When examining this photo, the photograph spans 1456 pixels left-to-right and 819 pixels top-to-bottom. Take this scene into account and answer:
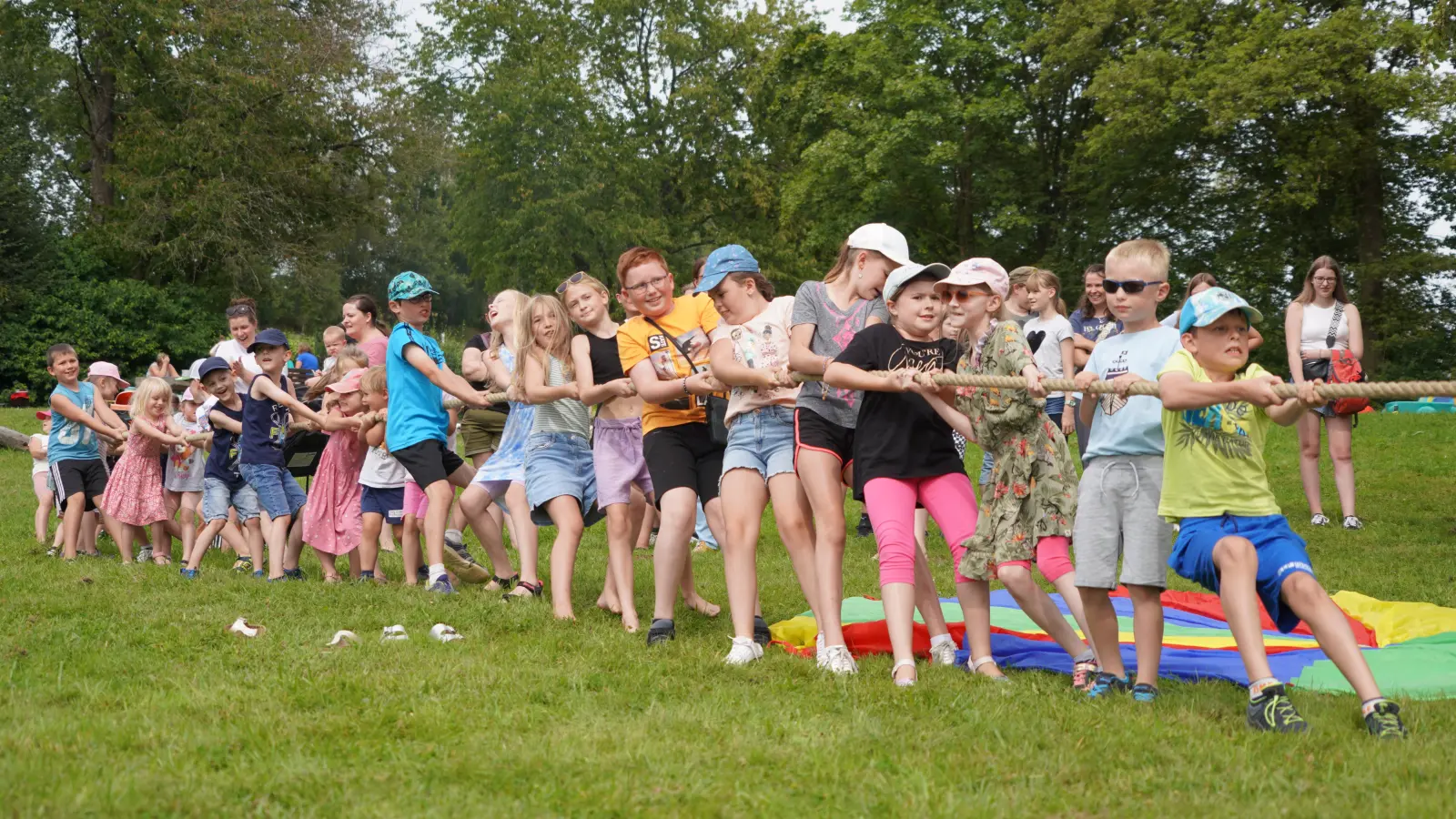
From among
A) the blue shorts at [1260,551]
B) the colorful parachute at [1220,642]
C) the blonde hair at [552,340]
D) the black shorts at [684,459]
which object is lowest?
the colorful parachute at [1220,642]

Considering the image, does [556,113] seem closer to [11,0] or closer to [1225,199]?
[11,0]

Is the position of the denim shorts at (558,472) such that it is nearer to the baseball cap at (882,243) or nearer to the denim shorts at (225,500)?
the baseball cap at (882,243)

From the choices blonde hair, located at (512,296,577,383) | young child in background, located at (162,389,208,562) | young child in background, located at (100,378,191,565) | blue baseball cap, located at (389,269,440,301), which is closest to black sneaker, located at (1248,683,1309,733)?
blonde hair, located at (512,296,577,383)

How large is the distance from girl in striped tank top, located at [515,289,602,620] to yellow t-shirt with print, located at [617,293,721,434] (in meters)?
0.73

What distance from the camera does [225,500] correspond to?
32.9 ft

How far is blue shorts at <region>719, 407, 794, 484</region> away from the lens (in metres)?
6.42

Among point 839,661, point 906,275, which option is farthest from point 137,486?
point 906,275

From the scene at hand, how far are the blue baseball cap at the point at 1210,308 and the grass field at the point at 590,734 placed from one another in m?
1.45

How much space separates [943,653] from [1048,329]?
13.8 ft

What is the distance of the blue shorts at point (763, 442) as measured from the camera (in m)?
6.42

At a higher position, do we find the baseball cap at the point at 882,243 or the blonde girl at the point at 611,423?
the baseball cap at the point at 882,243

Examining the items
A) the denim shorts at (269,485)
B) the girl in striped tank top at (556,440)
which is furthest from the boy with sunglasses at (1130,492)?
the denim shorts at (269,485)

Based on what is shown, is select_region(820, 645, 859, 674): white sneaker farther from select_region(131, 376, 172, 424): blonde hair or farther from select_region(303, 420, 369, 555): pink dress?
select_region(131, 376, 172, 424): blonde hair

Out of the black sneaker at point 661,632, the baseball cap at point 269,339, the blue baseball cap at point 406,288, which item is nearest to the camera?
the black sneaker at point 661,632
